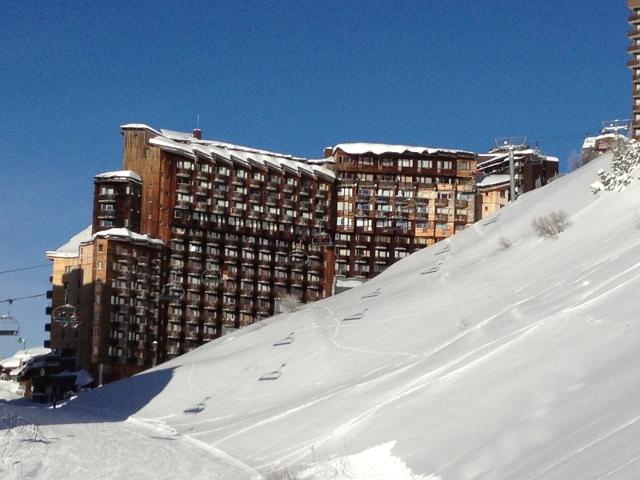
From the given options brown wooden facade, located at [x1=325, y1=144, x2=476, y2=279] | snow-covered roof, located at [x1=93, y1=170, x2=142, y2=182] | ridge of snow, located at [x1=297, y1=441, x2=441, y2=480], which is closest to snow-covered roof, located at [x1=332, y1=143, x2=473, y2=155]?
brown wooden facade, located at [x1=325, y1=144, x2=476, y2=279]

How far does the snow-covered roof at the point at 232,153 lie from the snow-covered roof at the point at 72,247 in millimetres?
19532

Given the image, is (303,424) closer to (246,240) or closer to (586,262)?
(586,262)

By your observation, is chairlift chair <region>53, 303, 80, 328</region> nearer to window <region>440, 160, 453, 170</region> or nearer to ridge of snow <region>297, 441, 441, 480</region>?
ridge of snow <region>297, 441, 441, 480</region>

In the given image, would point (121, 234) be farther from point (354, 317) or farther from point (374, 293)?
point (354, 317)

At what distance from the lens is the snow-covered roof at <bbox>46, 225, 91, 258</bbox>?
163m

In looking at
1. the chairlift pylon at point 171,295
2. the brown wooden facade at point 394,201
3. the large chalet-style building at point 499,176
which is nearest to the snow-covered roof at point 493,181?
the large chalet-style building at point 499,176

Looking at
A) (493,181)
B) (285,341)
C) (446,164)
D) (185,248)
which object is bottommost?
(285,341)

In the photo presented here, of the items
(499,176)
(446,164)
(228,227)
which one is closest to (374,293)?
(228,227)

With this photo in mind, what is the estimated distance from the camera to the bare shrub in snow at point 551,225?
189 ft

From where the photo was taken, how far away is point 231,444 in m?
40.4

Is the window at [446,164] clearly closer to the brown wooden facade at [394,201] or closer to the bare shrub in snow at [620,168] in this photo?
the brown wooden facade at [394,201]

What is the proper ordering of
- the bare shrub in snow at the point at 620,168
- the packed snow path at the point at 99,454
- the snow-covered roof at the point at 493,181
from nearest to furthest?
the packed snow path at the point at 99,454 → the bare shrub in snow at the point at 620,168 → the snow-covered roof at the point at 493,181

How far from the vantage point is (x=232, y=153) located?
169 m

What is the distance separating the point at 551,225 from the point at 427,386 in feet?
80.8
